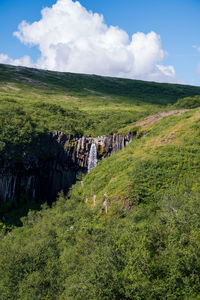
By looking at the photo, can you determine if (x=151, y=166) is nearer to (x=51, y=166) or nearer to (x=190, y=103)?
(x=51, y=166)

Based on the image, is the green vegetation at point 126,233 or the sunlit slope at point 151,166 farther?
the sunlit slope at point 151,166

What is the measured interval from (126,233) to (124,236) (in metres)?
0.53

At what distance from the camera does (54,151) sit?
81438 millimetres

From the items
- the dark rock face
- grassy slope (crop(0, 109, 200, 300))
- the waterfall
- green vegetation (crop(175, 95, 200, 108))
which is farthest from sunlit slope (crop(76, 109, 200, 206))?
green vegetation (crop(175, 95, 200, 108))

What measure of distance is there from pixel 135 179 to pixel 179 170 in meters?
8.38

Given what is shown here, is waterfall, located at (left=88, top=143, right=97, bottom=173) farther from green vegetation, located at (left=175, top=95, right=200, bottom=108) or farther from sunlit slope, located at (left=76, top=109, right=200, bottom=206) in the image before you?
green vegetation, located at (left=175, top=95, right=200, bottom=108)

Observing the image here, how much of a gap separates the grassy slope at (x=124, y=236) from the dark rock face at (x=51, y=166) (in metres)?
13.4

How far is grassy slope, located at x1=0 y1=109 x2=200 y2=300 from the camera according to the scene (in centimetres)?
2488

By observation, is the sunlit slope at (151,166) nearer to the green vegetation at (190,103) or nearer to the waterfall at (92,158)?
the waterfall at (92,158)

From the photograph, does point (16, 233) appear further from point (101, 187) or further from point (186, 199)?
point (186, 199)

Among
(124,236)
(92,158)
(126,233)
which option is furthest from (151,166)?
(92,158)

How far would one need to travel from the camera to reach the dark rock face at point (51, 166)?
74.3 metres

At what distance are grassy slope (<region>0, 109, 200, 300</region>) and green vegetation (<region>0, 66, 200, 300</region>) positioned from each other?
11 cm

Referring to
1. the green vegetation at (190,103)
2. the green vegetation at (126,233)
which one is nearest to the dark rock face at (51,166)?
the green vegetation at (126,233)
